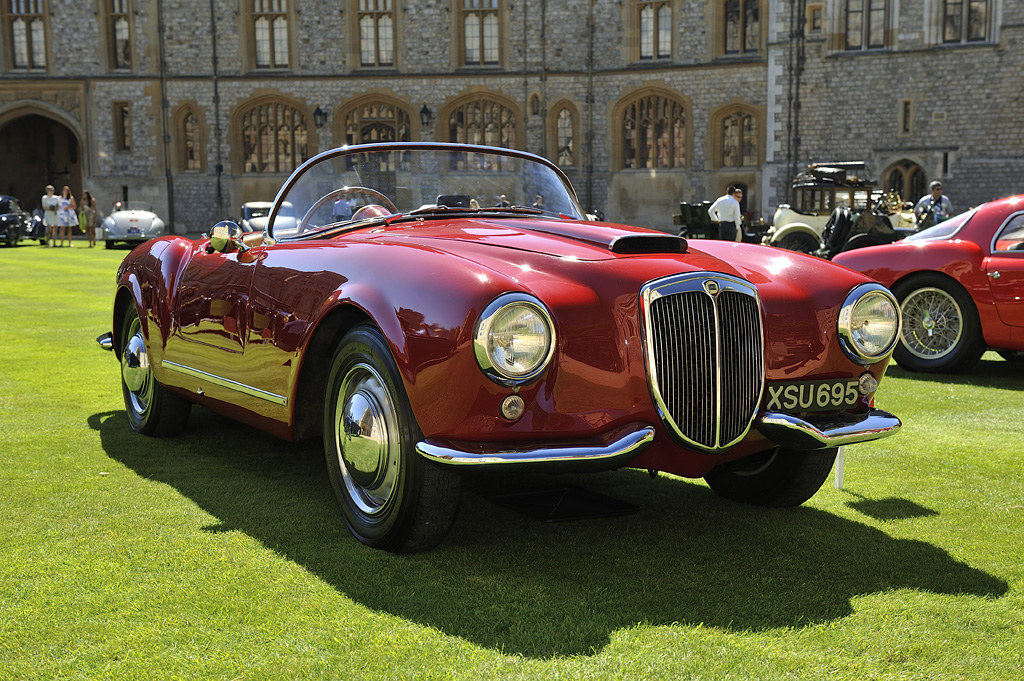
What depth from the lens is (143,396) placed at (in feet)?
18.6

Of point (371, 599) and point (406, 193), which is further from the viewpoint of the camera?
point (406, 193)

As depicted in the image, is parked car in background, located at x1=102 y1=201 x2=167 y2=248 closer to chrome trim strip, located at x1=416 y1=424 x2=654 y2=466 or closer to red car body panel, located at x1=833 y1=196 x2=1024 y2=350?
red car body panel, located at x1=833 y1=196 x2=1024 y2=350

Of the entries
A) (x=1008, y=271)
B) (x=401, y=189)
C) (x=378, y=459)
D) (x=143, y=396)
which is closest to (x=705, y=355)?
(x=378, y=459)

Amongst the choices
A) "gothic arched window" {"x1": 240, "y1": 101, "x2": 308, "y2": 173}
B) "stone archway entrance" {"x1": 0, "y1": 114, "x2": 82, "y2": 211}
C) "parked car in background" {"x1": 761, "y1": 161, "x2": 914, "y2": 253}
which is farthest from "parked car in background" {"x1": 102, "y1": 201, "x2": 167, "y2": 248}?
"parked car in background" {"x1": 761, "y1": 161, "x2": 914, "y2": 253}

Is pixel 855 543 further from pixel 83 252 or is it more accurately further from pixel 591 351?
pixel 83 252

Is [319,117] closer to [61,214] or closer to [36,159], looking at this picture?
[61,214]

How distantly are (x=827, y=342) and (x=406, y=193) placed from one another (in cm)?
213

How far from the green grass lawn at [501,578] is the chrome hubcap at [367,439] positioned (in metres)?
0.21

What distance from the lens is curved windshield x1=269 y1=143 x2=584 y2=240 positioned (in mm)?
4809

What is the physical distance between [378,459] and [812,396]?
1578mm

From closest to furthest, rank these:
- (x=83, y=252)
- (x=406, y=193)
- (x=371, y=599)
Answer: (x=371, y=599), (x=406, y=193), (x=83, y=252)

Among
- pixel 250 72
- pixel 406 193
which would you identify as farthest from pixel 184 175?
pixel 406 193

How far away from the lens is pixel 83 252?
2583 centimetres

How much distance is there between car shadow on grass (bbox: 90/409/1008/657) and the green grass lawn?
1 centimetres
